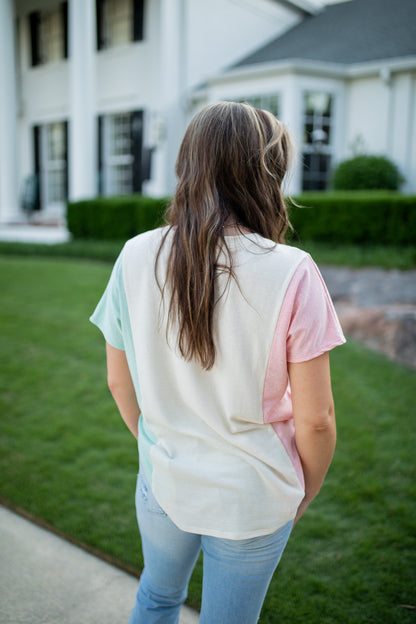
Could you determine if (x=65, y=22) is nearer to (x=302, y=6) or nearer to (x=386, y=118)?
(x=302, y=6)

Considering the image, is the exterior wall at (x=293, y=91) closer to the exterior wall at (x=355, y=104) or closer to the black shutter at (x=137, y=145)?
the exterior wall at (x=355, y=104)

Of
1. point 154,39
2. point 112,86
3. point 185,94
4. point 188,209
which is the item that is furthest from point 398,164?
point 188,209

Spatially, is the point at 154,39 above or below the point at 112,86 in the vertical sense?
above

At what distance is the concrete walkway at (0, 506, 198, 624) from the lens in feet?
6.53

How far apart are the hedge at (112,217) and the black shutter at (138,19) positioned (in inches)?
201

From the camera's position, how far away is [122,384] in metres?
1.41

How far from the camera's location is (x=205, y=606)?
1.22 m

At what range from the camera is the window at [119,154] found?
13453mm

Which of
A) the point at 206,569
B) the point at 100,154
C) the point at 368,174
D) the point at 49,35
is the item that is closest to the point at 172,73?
the point at 100,154

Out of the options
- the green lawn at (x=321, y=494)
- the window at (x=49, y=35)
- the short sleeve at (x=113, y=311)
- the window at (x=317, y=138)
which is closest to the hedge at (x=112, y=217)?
the window at (x=317, y=138)

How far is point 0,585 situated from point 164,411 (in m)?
1.55

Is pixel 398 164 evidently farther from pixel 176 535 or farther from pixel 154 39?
pixel 176 535

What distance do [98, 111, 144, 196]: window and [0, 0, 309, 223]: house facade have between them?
29 millimetres

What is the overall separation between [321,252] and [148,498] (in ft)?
22.0
